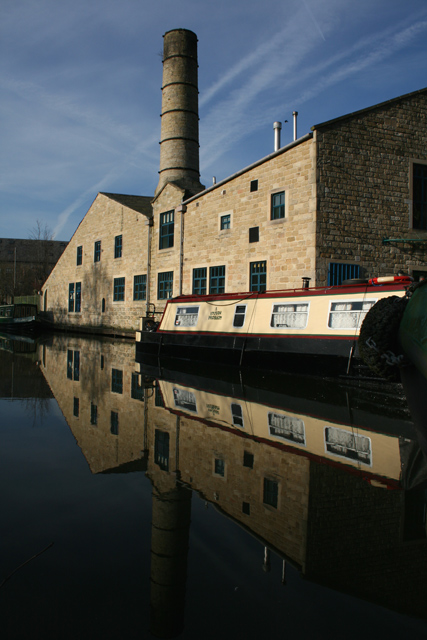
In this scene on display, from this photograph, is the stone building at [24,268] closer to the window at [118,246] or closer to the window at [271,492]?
the window at [118,246]

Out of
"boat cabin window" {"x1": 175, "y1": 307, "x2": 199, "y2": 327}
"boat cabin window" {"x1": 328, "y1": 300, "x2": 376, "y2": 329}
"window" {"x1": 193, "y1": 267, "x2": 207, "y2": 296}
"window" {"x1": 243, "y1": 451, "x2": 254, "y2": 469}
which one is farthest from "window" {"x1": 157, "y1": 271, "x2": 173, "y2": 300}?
"window" {"x1": 243, "y1": 451, "x2": 254, "y2": 469}

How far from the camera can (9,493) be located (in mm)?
3590

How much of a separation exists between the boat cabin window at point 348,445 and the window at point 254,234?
1280 centimetres

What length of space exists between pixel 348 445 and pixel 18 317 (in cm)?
3242

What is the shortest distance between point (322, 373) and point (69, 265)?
2697 centimetres

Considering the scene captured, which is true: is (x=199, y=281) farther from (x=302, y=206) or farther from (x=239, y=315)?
(x=239, y=315)

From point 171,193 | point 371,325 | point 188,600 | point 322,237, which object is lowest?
point 188,600

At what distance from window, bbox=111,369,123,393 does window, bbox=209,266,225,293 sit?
333 inches

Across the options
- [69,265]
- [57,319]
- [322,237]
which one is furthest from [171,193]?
[57,319]

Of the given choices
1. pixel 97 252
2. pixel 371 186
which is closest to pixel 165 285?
pixel 97 252

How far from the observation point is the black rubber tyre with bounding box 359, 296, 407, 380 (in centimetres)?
661

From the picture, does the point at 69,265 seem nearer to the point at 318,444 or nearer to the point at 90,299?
the point at 90,299

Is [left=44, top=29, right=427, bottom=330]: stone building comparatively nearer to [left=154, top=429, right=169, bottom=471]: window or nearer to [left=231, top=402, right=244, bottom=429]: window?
[left=231, top=402, right=244, bottom=429]: window

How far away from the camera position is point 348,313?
402 inches
